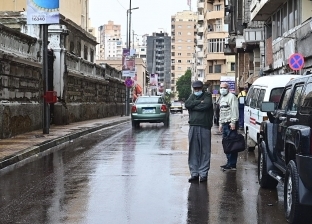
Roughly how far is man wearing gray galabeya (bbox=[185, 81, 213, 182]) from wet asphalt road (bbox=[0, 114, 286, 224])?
11.5 inches

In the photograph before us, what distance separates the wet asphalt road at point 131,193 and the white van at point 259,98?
103 cm

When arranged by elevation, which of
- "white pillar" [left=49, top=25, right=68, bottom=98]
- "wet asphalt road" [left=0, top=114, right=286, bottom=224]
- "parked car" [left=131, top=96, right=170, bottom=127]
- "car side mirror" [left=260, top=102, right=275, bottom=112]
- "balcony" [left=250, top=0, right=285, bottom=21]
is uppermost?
"balcony" [left=250, top=0, right=285, bottom=21]

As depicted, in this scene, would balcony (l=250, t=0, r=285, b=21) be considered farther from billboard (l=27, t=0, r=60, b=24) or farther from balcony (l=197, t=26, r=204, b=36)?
balcony (l=197, t=26, r=204, b=36)

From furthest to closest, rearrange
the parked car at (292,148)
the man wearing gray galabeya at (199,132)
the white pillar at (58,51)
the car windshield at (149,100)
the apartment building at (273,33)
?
the car windshield at (149,100) → the white pillar at (58,51) → the apartment building at (273,33) → the man wearing gray galabeya at (199,132) → the parked car at (292,148)

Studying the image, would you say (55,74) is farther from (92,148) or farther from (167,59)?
(167,59)

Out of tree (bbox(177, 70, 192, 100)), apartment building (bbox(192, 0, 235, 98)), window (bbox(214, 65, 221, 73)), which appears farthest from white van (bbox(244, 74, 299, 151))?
tree (bbox(177, 70, 192, 100))

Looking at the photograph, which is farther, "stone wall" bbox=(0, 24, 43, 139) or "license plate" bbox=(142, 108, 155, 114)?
"license plate" bbox=(142, 108, 155, 114)

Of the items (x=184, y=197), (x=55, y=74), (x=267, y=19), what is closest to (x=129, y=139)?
(x=55, y=74)

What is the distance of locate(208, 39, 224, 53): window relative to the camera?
8062cm

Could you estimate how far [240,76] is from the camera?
47.2m

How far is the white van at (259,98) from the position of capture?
513 inches

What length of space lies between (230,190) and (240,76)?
39.1 metres

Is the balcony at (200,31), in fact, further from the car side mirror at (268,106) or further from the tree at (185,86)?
the car side mirror at (268,106)

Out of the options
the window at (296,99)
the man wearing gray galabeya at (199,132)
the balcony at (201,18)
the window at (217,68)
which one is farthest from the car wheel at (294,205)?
the balcony at (201,18)
